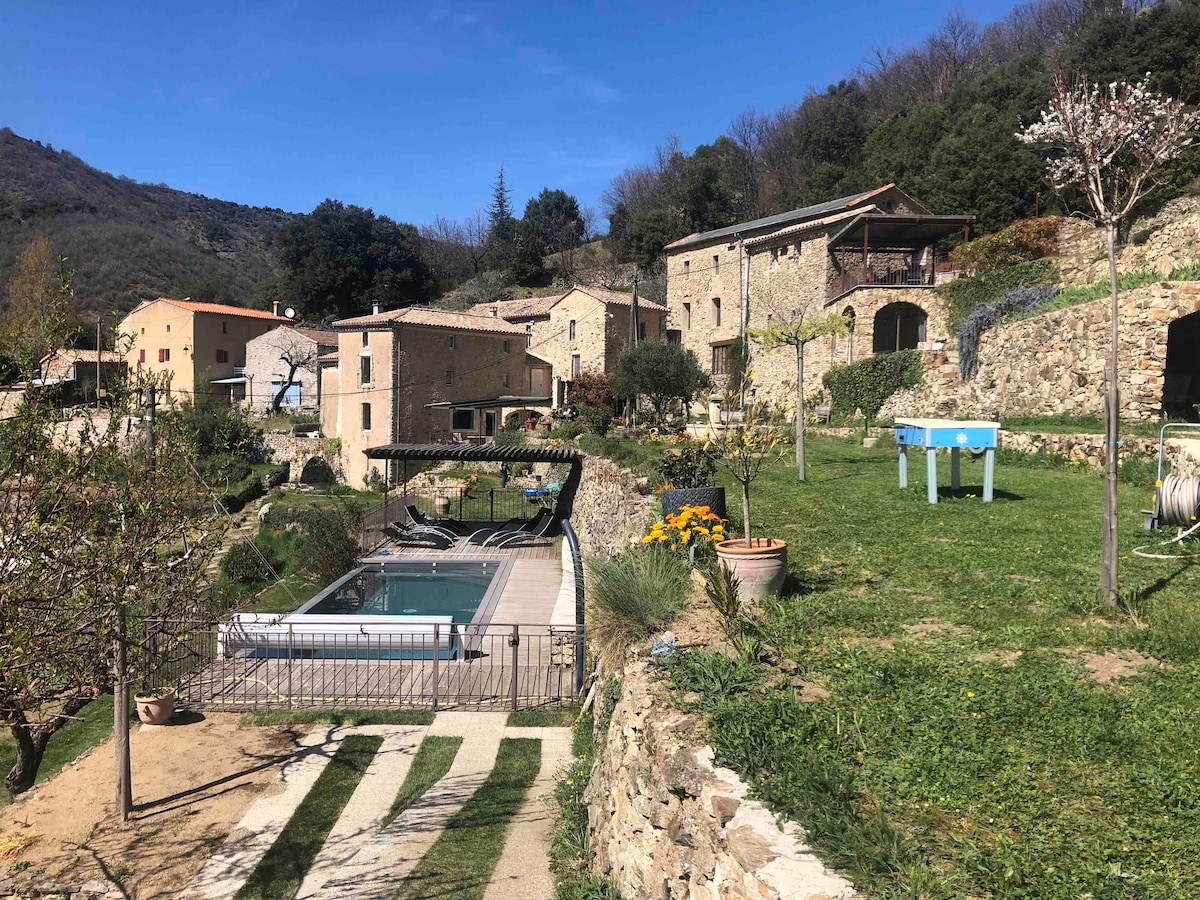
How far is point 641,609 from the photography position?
697 cm

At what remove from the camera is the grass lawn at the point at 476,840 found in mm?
6887

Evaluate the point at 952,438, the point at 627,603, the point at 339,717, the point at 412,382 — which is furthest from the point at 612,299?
the point at 627,603

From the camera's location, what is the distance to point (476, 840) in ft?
25.1

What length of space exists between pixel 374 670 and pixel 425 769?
12.4 feet

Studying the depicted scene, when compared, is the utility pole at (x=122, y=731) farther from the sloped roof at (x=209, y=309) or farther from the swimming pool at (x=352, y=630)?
the sloped roof at (x=209, y=309)

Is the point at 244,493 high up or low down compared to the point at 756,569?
down

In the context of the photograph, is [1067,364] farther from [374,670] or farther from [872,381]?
[374,670]

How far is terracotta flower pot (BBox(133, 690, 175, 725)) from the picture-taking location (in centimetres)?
1090

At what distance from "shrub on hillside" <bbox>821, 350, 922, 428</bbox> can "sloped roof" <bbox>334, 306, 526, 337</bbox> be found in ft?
61.6

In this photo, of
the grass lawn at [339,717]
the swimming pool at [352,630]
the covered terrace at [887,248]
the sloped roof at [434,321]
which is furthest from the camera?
the sloped roof at [434,321]

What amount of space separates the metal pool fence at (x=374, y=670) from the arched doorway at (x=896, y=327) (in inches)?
A: 927

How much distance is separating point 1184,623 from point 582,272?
6549 centimetres

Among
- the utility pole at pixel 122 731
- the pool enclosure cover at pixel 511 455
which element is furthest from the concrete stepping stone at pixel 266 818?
the pool enclosure cover at pixel 511 455

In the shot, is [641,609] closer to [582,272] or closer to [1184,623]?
[1184,623]
